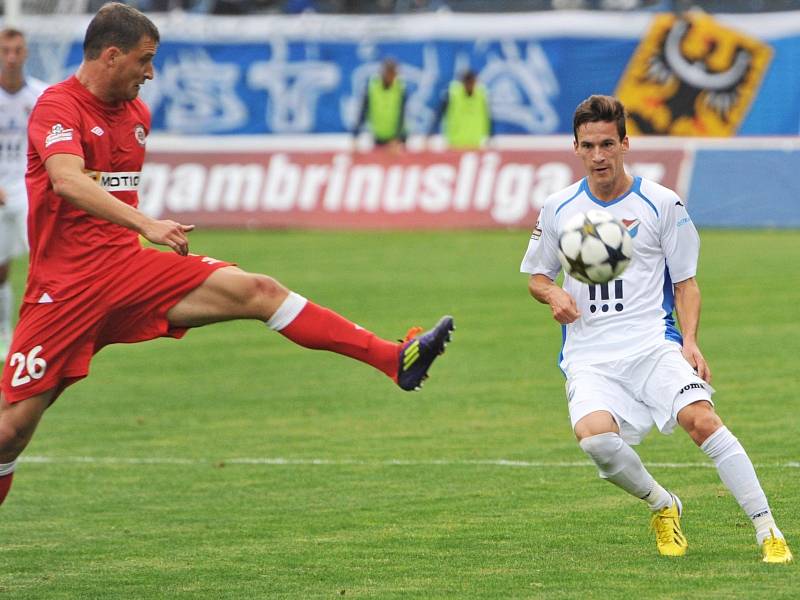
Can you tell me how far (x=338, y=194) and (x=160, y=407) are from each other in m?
14.0

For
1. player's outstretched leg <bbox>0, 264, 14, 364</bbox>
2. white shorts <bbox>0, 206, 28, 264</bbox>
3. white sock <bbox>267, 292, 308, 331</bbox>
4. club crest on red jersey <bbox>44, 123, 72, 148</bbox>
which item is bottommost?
player's outstretched leg <bbox>0, 264, 14, 364</bbox>

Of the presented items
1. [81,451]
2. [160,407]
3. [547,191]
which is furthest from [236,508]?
[547,191]

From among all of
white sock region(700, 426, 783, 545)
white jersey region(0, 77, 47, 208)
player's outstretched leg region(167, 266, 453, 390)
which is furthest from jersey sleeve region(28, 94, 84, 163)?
white jersey region(0, 77, 47, 208)

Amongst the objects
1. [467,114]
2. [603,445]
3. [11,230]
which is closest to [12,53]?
[11,230]

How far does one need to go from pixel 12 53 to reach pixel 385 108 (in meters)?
15.9

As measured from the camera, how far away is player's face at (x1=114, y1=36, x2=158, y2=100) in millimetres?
7281

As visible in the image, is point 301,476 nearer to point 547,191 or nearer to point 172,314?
point 172,314

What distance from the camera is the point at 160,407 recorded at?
1244 centimetres

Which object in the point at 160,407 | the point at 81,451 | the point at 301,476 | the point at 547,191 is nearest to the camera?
the point at 301,476

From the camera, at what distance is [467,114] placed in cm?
2859

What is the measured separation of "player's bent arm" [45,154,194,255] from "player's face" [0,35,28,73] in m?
6.52

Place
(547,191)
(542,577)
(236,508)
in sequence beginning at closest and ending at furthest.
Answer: (542,577), (236,508), (547,191)

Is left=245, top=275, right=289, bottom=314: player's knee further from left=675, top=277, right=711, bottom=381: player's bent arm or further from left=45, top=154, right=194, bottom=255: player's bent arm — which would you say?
left=675, top=277, right=711, bottom=381: player's bent arm

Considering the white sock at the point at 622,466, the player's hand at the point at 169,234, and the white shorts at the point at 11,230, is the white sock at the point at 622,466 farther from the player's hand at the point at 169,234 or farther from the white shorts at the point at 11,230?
the white shorts at the point at 11,230
